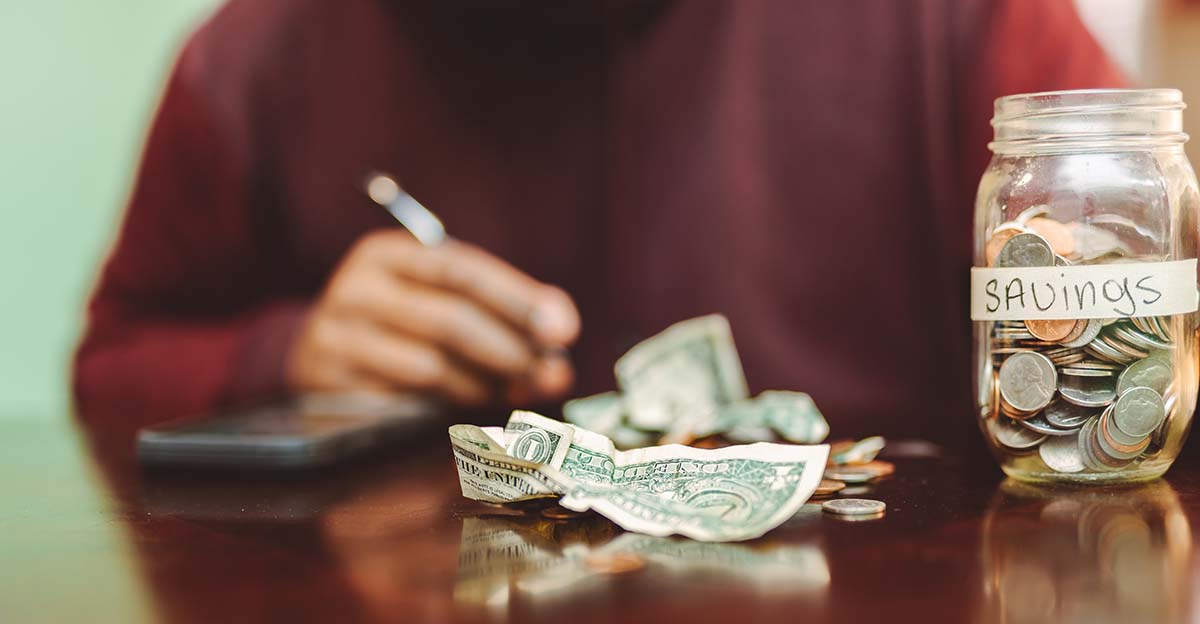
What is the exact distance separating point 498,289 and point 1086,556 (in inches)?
27.7

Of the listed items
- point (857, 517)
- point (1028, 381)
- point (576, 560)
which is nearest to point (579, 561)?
point (576, 560)

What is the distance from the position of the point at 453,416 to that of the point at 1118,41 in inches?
84.8

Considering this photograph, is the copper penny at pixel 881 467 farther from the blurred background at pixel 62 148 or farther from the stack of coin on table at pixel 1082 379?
the blurred background at pixel 62 148

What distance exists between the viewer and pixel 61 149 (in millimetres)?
2059

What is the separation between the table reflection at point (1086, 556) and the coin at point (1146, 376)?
0.16 ft

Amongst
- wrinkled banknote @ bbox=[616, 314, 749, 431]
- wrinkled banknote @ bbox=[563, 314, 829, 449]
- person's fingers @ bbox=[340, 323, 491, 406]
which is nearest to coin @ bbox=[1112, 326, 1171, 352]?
wrinkled banknote @ bbox=[563, 314, 829, 449]

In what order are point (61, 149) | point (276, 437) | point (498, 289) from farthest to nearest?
point (61, 149) < point (498, 289) < point (276, 437)

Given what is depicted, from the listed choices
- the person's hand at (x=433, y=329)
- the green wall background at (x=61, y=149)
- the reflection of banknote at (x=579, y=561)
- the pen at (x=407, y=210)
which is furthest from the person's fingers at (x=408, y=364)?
the green wall background at (x=61, y=149)

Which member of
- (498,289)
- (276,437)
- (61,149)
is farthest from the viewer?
(61,149)

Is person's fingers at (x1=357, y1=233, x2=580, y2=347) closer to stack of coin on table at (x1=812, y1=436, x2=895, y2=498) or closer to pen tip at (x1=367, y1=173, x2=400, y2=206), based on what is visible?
pen tip at (x1=367, y1=173, x2=400, y2=206)

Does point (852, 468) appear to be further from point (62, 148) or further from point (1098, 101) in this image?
point (62, 148)

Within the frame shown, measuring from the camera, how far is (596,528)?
18.0 inches

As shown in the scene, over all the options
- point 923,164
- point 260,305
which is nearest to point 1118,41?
point 923,164

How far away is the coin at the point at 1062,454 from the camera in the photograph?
49 centimetres
